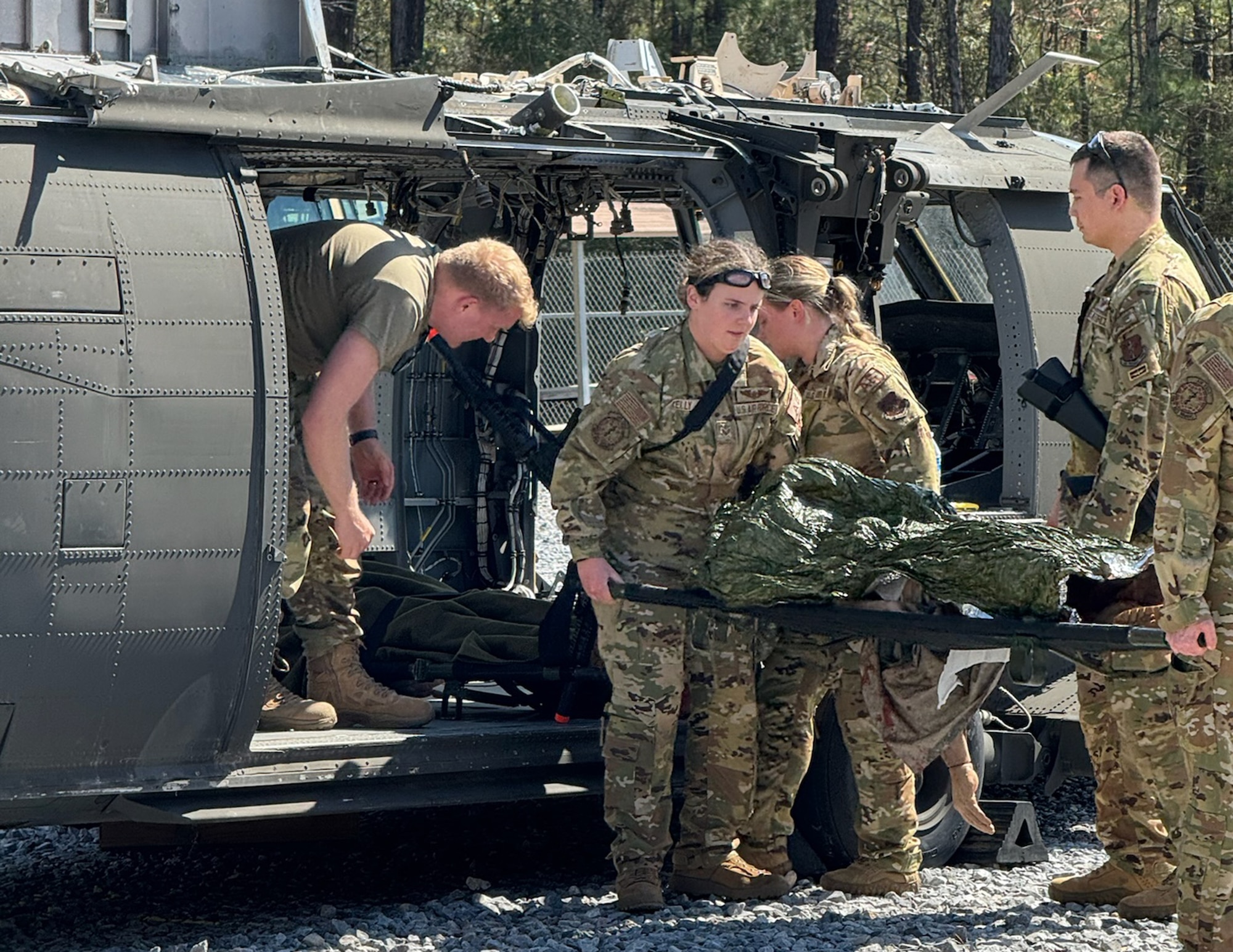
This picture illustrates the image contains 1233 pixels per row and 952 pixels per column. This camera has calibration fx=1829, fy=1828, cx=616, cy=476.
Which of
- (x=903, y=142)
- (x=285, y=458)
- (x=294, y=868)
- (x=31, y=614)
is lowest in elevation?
(x=294, y=868)

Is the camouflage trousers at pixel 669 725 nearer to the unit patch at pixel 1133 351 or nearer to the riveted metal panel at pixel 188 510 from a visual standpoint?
the riveted metal panel at pixel 188 510

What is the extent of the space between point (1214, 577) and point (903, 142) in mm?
2587

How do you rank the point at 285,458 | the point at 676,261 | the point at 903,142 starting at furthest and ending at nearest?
the point at 676,261
the point at 903,142
the point at 285,458

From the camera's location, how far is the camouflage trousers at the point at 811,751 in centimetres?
546

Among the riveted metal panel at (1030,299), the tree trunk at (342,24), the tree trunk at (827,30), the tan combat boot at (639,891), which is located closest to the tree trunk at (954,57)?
the tree trunk at (827,30)

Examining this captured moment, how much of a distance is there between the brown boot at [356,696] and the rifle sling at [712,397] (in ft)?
3.83

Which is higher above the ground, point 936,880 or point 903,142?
point 903,142

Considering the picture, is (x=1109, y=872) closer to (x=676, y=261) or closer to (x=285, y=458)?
(x=285, y=458)

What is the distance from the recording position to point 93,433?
182 inches

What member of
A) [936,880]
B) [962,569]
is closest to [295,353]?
[962,569]

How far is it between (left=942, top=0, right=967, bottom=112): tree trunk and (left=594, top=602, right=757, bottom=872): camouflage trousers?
17.5 metres

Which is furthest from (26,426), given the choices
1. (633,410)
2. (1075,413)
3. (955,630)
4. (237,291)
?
(1075,413)

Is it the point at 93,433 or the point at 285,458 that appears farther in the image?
the point at 285,458

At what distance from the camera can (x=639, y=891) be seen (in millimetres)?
5238
